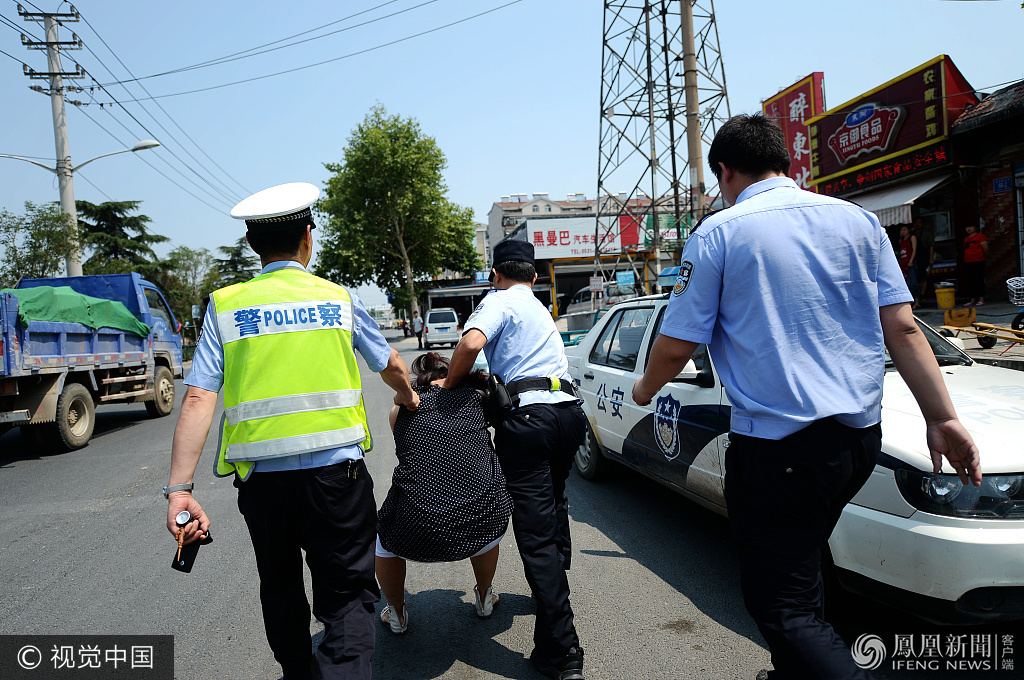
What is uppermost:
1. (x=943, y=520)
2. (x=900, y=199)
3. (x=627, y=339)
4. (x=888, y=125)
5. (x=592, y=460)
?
(x=888, y=125)

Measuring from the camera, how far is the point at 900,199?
543 inches

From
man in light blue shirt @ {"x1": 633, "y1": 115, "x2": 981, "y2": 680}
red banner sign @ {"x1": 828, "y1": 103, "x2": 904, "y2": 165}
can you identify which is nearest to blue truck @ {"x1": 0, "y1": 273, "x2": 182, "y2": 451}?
man in light blue shirt @ {"x1": 633, "y1": 115, "x2": 981, "y2": 680}

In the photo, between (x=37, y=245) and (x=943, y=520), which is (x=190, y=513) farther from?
(x=37, y=245)

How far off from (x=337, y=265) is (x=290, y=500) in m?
39.7

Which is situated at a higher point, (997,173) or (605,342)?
(997,173)

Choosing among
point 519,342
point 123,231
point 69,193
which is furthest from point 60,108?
point 123,231

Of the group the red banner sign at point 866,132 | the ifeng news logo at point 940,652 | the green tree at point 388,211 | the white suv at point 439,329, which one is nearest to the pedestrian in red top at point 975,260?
the red banner sign at point 866,132

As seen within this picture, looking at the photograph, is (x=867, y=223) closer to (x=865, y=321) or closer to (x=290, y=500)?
(x=865, y=321)

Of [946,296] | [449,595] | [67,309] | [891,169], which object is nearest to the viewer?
[449,595]

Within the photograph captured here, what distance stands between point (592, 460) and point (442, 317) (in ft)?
75.6

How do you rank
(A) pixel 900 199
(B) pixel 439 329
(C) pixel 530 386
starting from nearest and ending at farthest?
(C) pixel 530 386, (A) pixel 900 199, (B) pixel 439 329

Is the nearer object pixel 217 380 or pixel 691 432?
pixel 217 380

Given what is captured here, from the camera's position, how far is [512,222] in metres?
52.7

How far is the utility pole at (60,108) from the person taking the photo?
17.2 metres
